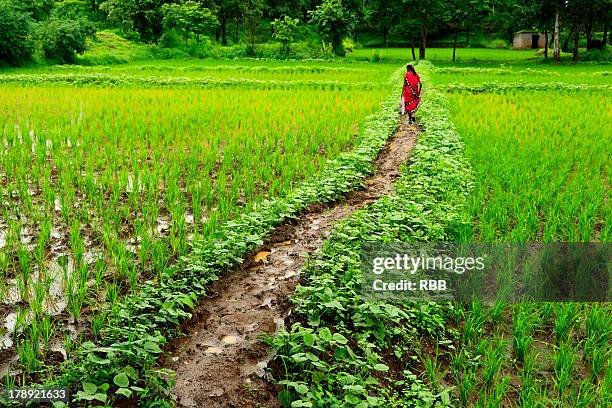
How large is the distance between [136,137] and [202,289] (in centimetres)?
545

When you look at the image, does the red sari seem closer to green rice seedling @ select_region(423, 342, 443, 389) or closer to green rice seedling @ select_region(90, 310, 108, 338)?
green rice seedling @ select_region(423, 342, 443, 389)

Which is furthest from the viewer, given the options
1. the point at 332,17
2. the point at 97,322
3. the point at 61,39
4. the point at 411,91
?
the point at 332,17

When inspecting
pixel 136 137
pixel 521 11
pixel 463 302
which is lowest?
pixel 463 302


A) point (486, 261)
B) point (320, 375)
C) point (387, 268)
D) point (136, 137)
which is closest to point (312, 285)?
point (387, 268)

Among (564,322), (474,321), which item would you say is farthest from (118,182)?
(564,322)

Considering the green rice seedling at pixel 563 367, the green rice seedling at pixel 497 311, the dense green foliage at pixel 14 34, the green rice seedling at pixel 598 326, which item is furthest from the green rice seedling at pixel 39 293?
the dense green foliage at pixel 14 34

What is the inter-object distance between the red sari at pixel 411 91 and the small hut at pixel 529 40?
37.0m

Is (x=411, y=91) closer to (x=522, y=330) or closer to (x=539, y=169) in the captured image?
(x=539, y=169)

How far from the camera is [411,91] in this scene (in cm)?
988

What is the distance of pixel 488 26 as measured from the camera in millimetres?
43594

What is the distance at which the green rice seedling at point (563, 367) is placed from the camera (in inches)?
105

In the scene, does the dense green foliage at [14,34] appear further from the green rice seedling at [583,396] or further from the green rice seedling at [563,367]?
the green rice seedling at [583,396]

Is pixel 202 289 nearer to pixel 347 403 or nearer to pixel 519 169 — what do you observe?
pixel 347 403

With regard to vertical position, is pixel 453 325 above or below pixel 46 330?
below
